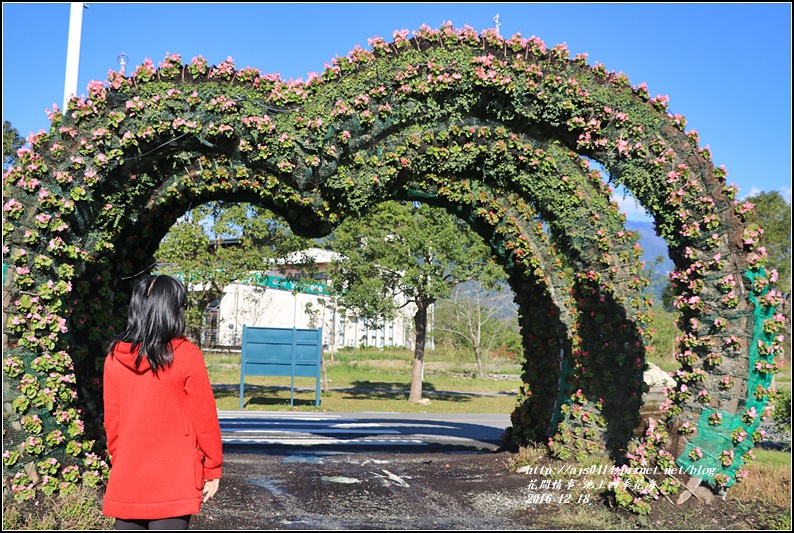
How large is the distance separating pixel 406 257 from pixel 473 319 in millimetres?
15997

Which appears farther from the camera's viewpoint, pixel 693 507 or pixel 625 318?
pixel 625 318

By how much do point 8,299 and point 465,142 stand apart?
4932 millimetres

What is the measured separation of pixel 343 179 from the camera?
7.24 m

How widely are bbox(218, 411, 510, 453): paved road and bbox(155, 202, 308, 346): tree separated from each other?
414 cm

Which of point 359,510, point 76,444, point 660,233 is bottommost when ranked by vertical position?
point 359,510

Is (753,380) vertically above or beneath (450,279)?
beneath

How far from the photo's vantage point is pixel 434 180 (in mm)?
8984

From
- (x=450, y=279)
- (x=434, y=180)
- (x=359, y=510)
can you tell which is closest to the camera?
(x=359, y=510)

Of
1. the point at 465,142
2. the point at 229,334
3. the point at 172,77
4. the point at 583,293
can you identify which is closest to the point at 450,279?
the point at 583,293

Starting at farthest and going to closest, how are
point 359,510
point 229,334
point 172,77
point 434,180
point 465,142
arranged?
point 229,334, point 434,180, point 465,142, point 359,510, point 172,77

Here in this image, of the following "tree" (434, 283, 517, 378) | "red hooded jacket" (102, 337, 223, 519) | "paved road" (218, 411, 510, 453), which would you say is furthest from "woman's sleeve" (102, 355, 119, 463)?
"tree" (434, 283, 517, 378)

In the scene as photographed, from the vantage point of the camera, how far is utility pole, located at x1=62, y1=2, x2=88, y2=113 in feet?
25.6

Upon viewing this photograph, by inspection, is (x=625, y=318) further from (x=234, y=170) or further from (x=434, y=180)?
(x=234, y=170)

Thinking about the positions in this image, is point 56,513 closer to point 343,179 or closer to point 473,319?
point 343,179
